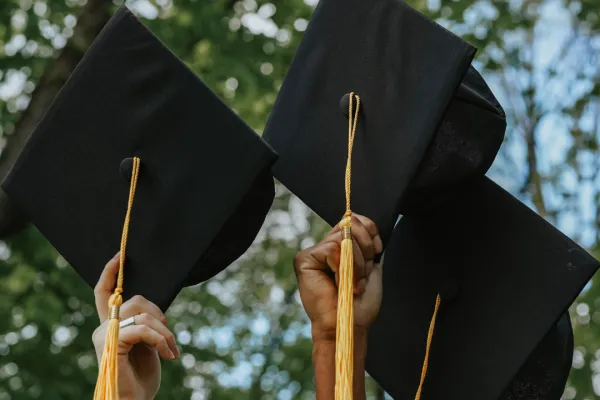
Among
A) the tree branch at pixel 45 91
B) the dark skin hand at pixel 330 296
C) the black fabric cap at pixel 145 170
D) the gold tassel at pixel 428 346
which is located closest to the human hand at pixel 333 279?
the dark skin hand at pixel 330 296

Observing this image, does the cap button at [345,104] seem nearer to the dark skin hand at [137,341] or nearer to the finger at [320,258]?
the finger at [320,258]

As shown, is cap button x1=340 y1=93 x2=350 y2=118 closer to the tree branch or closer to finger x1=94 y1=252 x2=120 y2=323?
finger x1=94 y1=252 x2=120 y2=323

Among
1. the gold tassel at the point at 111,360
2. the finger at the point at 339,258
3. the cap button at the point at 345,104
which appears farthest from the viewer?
the cap button at the point at 345,104

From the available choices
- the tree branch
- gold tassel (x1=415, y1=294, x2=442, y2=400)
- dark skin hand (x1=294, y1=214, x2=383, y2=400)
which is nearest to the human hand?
dark skin hand (x1=294, y1=214, x2=383, y2=400)

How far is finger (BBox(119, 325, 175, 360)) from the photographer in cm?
158

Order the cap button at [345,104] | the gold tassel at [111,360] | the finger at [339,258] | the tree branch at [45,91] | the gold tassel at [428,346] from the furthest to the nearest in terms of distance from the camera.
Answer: the tree branch at [45,91], the gold tassel at [428,346], the cap button at [345,104], the finger at [339,258], the gold tassel at [111,360]

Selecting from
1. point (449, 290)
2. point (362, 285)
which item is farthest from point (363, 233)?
point (449, 290)

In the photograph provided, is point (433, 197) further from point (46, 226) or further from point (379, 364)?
point (46, 226)

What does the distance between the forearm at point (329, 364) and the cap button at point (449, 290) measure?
31cm

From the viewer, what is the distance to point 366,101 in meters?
1.76

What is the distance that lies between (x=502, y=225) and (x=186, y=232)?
70 cm

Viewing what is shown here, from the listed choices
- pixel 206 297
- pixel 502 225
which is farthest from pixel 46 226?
pixel 206 297

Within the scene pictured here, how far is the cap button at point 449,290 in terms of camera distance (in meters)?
1.94

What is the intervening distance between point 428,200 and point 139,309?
635 millimetres
